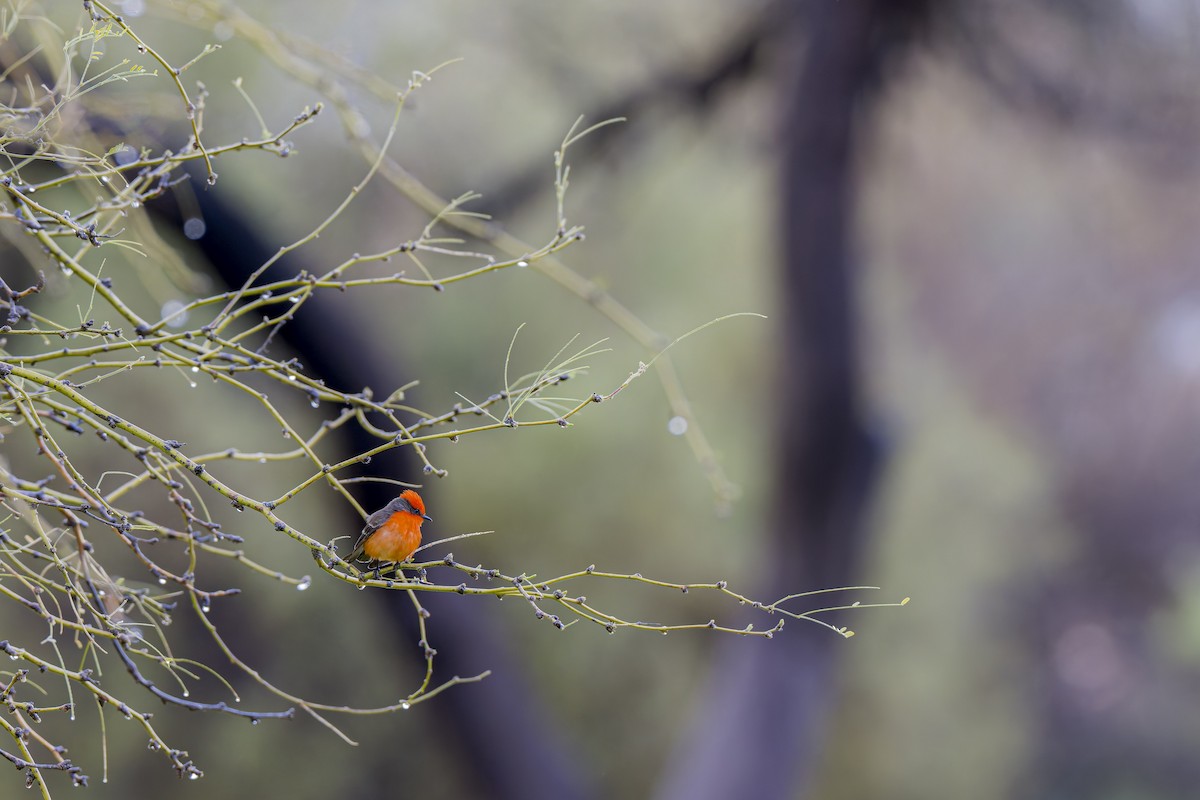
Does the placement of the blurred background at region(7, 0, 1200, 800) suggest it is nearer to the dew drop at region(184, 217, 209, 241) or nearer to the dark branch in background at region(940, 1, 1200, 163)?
the dark branch in background at region(940, 1, 1200, 163)

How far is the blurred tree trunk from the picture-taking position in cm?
216

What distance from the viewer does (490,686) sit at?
261 cm

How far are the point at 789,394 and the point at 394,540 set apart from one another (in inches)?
69.6

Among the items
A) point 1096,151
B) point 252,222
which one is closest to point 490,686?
point 252,222

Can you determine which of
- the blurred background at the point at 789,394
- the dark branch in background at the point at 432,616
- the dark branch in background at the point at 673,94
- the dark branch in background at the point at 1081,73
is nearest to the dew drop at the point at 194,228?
the dark branch in background at the point at 432,616

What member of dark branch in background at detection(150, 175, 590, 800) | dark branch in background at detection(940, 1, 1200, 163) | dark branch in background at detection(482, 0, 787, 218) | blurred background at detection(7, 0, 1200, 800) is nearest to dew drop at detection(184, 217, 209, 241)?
dark branch in background at detection(150, 175, 590, 800)

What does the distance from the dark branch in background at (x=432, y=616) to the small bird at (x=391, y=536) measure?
1.15m

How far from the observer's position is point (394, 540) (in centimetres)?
79

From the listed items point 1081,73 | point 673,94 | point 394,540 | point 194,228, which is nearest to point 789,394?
point 673,94

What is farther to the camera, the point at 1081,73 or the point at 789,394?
the point at 789,394

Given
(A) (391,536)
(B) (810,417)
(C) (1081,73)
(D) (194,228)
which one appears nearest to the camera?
(A) (391,536)

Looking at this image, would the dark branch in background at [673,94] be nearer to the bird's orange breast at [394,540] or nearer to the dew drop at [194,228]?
the dew drop at [194,228]

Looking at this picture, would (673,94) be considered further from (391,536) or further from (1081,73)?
(391,536)

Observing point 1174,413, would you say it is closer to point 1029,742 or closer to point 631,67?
point 1029,742
